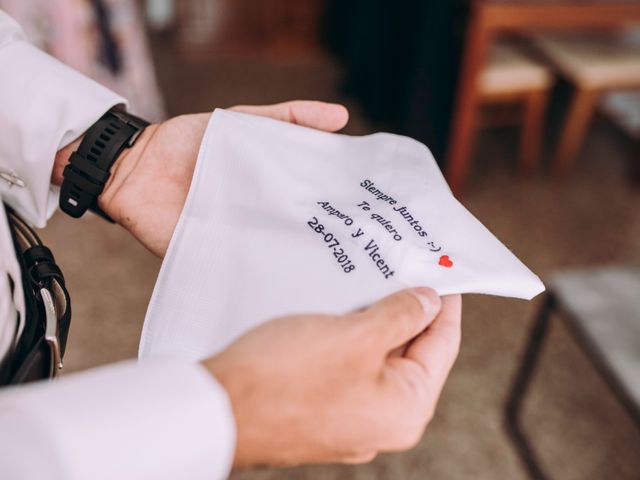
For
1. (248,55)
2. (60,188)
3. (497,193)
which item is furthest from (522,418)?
(248,55)

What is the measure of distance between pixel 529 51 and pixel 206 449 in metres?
2.09

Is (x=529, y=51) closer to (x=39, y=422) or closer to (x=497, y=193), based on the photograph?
(x=497, y=193)

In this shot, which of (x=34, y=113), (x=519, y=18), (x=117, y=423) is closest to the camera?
(x=117, y=423)

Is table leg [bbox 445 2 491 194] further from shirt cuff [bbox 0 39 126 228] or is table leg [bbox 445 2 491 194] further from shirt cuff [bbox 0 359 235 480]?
shirt cuff [bbox 0 359 235 480]

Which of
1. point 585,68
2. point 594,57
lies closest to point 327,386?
point 585,68

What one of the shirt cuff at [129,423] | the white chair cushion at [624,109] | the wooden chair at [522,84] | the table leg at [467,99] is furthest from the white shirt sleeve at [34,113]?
the white chair cushion at [624,109]

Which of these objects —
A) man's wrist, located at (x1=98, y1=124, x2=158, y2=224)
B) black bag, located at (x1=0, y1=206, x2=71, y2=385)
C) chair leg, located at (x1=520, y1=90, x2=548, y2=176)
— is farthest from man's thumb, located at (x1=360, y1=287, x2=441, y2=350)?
chair leg, located at (x1=520, y1=90, x2=548, y2=176)

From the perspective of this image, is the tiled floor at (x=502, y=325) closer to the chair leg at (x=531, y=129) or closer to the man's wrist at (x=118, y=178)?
the chair leg at (x=531, y=129)

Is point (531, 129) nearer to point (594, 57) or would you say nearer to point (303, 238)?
point (594, 57)

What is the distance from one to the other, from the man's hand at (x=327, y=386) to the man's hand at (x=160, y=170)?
28cm

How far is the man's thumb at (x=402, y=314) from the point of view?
50 cm

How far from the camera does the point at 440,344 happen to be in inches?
20.9

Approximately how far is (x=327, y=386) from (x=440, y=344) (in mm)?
120

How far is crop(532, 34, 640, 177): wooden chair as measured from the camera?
195 cm
